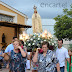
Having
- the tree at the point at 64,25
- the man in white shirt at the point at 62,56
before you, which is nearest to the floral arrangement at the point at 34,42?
the man in white shirt at the point at 62,56

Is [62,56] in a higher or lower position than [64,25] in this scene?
lower

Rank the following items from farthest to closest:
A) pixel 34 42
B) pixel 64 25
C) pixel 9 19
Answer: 1. pixel 64 25
2. pixel 9 19
3. pixel 34 42

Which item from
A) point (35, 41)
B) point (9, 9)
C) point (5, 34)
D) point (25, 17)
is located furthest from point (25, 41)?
point (25, 17)

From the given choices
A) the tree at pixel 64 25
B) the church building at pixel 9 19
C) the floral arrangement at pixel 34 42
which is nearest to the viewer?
the floral arrangement at pixel 34 42

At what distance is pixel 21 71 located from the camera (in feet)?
14.4

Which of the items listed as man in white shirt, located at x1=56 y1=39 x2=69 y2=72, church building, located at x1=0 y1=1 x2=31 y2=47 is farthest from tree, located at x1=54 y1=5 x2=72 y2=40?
man in white shirt, located at x1=56 y1=39 x2=69 y2=72

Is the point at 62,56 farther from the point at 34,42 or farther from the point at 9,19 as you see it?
the point at 9,19

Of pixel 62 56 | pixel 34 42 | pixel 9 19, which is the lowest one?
pixel 62 56

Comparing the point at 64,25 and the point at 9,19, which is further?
the point at 64,25

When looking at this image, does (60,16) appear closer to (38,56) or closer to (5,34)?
(5,34)

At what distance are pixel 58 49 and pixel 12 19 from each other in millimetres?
13389

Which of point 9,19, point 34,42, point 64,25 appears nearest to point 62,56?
point 34,42

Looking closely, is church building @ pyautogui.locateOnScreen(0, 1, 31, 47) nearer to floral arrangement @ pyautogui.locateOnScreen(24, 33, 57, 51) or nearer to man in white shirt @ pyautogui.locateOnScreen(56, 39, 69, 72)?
floral arrangement @ pyautogui.locateOnScreen(24, 33, 57, 51)

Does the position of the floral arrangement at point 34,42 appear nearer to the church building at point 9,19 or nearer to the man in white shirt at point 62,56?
the man in white shirt at point 62,56
